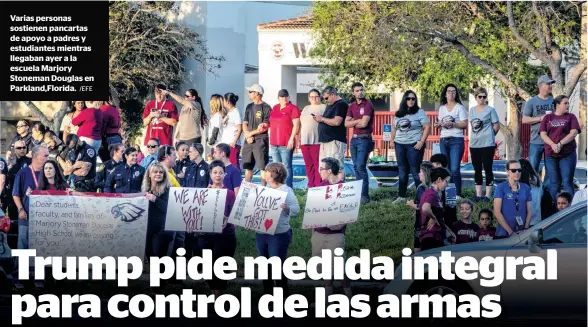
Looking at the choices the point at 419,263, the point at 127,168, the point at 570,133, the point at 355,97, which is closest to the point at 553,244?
the point at 419,263

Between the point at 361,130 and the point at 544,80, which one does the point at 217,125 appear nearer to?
the point at 361,130

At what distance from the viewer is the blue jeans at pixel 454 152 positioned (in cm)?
1518

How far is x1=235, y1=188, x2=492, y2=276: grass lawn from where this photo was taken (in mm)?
14672

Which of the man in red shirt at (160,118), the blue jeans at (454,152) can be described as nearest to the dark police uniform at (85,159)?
the man in red shirt at (160,118)

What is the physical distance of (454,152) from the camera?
49.9 ft

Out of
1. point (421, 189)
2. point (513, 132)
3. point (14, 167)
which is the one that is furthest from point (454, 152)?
point (14, 167)

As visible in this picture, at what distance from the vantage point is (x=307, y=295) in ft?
47.4

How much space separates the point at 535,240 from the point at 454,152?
14.6 ft

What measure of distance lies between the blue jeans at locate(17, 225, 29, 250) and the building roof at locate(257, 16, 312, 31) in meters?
3.81

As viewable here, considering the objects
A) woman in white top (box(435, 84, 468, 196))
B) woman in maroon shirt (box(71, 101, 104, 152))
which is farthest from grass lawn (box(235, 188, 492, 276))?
woman in maroon shirt (box(71, 101, 104, 152))

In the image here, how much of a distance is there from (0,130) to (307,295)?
513cm

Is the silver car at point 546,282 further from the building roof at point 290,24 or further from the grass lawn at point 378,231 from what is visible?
the building roof at point 290,24

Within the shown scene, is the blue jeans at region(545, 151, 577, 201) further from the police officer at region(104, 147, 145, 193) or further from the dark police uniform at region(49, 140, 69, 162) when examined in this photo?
the dark police uniform at region(49, 140, 69, 162)

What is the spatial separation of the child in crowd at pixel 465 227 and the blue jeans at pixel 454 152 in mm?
1299
